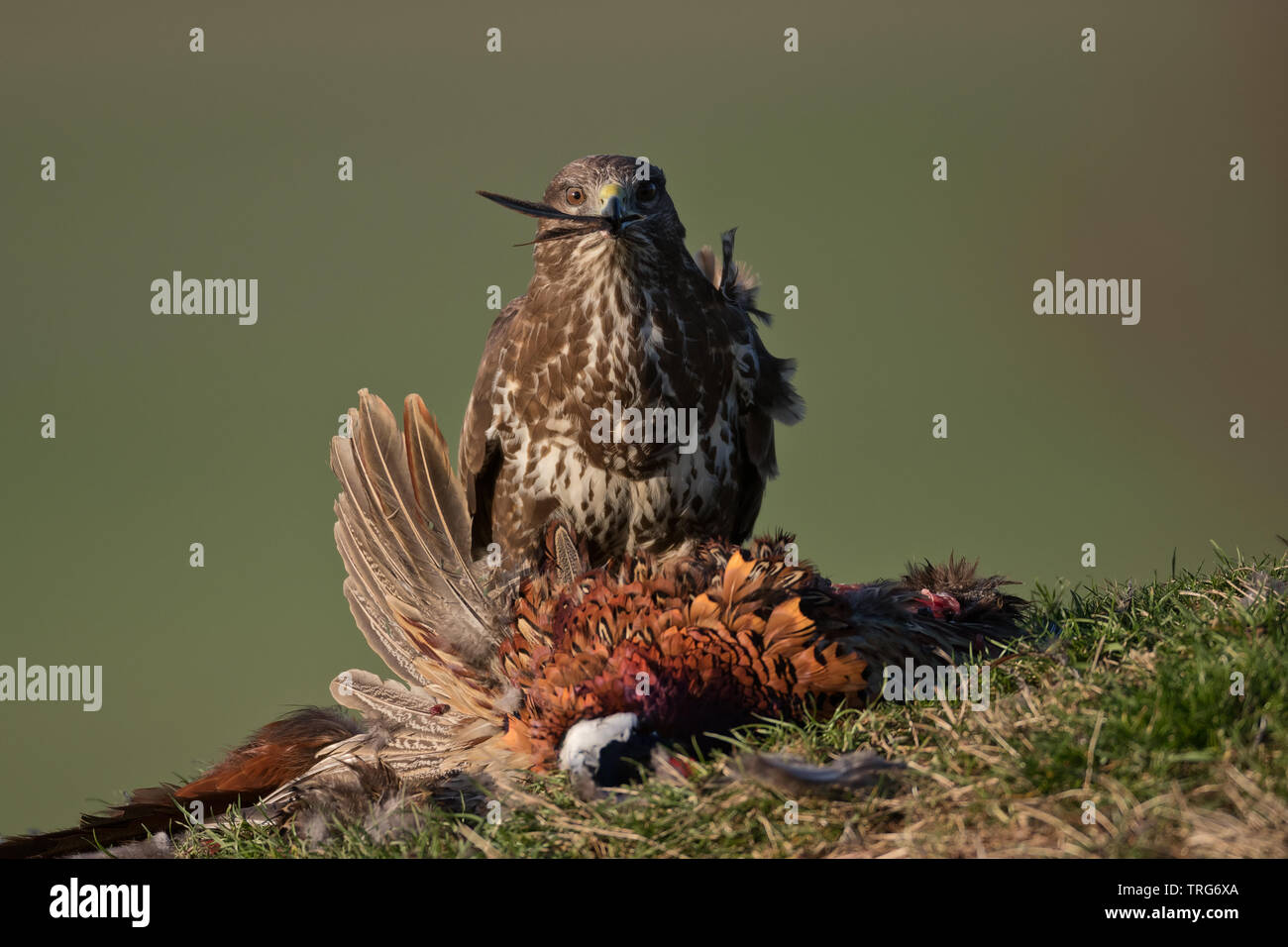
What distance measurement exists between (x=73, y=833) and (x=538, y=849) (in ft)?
6.94

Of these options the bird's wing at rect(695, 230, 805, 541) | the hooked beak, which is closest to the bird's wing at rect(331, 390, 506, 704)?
the hooked beak

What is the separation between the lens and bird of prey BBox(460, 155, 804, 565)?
480cm

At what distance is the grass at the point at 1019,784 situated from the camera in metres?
2.62

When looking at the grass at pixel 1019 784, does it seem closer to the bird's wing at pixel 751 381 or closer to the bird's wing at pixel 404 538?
the bird's wing at pixel 404 538

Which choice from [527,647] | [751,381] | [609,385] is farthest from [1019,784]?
[751,381]

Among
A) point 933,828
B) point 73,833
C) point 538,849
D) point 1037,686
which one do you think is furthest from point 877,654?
point 73,833

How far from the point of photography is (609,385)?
4801 mm

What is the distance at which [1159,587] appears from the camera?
173 inches

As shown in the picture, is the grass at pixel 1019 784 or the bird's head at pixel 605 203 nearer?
the grass at pixel 1019 784

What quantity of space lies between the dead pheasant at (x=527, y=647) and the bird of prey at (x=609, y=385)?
0.21 m

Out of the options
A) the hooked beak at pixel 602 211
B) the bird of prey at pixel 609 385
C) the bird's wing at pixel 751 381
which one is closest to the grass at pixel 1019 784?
the bird of prey at pixel 609 385

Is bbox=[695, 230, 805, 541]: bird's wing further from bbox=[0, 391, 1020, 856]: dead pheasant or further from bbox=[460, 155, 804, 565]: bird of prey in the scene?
bbox=[0, 391, 1020, 856]: dead pheasant

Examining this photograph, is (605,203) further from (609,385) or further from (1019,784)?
(1019,784)
